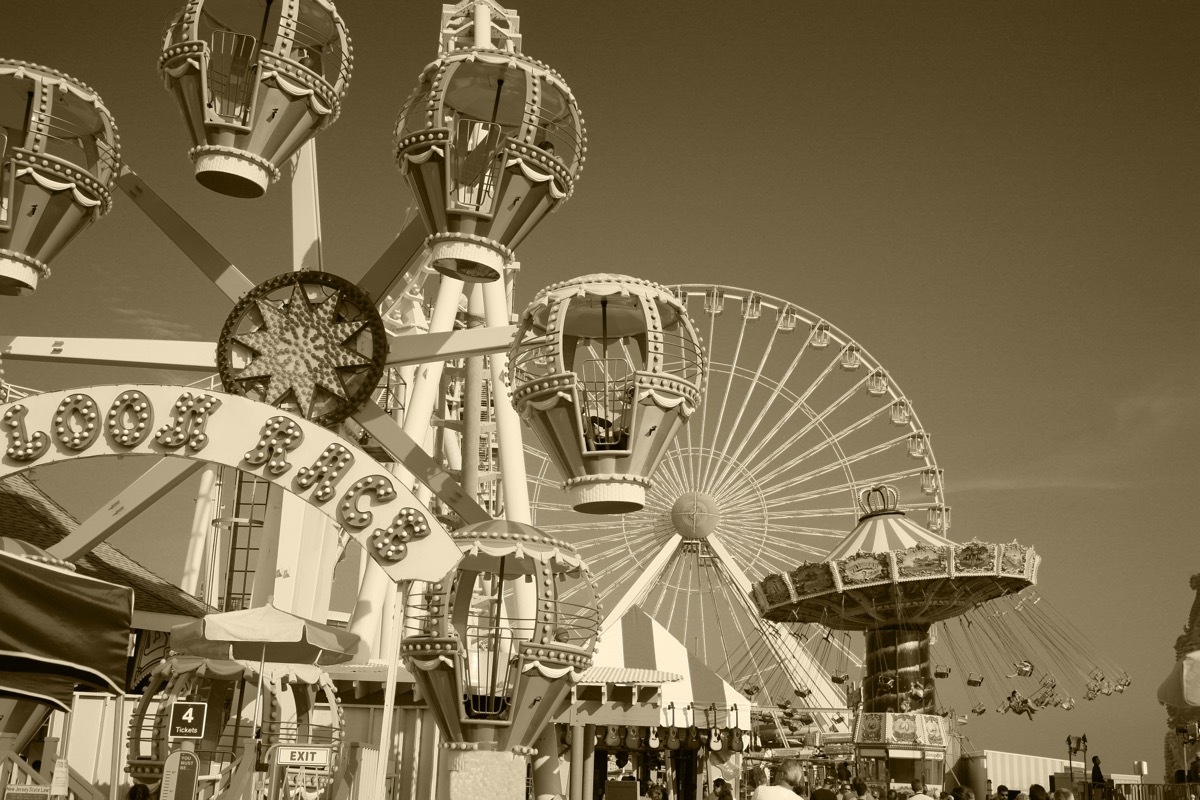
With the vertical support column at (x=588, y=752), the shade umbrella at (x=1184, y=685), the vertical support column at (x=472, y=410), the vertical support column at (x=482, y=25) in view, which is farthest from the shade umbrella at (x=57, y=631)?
the vertical support column at (x=588, y=752)

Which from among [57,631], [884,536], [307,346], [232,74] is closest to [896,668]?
[884,536]

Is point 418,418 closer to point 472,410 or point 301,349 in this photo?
point 472,410

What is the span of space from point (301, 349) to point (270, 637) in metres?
2.13

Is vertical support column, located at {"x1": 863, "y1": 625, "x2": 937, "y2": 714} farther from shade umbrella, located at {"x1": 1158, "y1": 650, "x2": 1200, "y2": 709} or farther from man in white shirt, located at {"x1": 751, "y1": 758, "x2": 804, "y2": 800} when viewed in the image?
man in white shirt, located at {"x1": 751, "y1": 758, "x2": 804, "y2": 800}

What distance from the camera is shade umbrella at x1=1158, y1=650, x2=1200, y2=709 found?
21.3 feet

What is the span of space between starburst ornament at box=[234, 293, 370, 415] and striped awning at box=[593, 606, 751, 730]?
10.4 metres

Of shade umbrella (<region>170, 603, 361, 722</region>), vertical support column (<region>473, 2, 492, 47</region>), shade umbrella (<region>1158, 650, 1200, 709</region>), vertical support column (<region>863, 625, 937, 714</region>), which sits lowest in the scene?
shade umbrella (<region>1158, 650, 1200, 709</region>)

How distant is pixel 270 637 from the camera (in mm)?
8586

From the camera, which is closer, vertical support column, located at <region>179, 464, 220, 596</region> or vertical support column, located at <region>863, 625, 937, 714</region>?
vertical support column, located at <region>179, 464, 220, 596</region>

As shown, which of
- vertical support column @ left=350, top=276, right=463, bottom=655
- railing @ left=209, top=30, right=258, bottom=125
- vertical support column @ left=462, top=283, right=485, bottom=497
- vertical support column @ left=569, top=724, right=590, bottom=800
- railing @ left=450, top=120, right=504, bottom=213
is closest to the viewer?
railing @ left=450, top=120, right=504, bottom=213

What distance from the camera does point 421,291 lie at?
65.4 feet

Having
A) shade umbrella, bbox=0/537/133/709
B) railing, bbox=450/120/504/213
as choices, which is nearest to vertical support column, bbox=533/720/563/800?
shade umbrella, bbox=0/537/133/709

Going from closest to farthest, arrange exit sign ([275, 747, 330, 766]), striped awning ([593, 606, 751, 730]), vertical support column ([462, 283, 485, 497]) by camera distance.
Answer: exit sign ([275, 747, 330, 766]) < vertical support column ([462, 283, 485, 497]) < striped awning ([593, 606, 751, 730])

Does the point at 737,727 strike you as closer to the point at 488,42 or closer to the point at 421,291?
the point at 421,291
